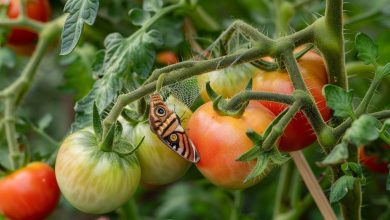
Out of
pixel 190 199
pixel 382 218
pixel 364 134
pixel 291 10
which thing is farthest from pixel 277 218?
pixel 364 134

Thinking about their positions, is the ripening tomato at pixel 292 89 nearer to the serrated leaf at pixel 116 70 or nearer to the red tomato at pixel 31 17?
the serrated leaf at pixel 116 70

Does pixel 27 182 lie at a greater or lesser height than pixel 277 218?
greater

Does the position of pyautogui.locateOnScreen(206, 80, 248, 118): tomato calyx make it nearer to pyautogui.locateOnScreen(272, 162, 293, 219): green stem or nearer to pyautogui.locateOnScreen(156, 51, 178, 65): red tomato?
pyautogui.locateOnScreen(272, 162, 293, 219): green stem

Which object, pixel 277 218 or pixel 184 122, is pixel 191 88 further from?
pixel 277 218

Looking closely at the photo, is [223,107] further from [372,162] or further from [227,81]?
[372,162]

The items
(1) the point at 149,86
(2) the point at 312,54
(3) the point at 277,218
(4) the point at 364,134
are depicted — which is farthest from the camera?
(3) the point at 277,218

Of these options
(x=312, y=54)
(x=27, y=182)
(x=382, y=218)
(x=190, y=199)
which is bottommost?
(x=190, y=199)

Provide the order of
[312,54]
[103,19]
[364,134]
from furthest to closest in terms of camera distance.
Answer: [103,19], [312,54], [364,134]

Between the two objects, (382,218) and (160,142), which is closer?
(160,142)
